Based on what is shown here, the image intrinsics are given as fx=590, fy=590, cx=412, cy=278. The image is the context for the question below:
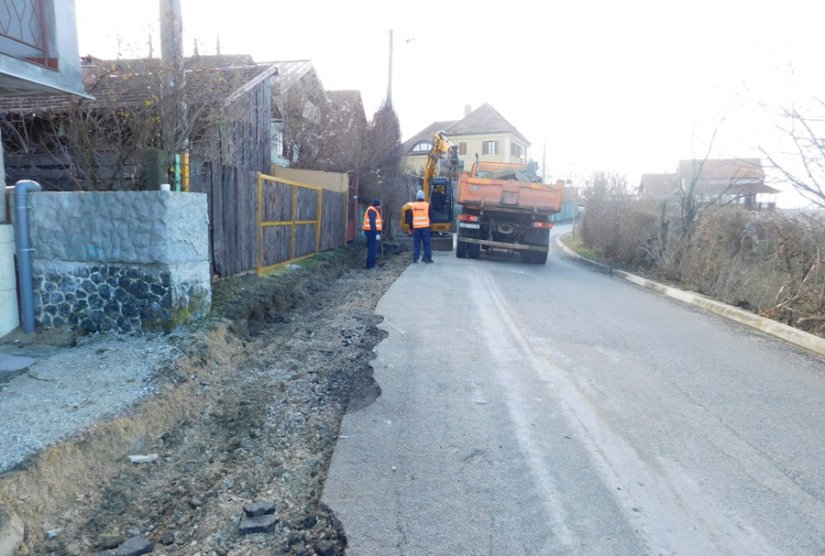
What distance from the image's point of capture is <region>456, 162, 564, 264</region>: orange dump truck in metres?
15.7

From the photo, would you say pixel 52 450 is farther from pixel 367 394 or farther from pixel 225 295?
pixel 225 295

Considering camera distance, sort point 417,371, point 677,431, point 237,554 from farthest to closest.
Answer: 1. point 417,371
2. point 677,431
3. point 237,554

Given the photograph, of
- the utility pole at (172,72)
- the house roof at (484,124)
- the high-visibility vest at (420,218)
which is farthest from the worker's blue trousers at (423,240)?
the house roof at (484,124)

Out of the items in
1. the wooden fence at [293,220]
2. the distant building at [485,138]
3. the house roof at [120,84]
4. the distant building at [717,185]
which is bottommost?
the wooden fence at [293,220]

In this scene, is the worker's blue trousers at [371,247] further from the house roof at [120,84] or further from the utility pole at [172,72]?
the utility pole at [172,72]

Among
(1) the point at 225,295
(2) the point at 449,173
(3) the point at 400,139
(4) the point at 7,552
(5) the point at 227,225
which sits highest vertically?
(3) the point at 400,139

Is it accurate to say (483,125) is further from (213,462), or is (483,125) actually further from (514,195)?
(213,462)

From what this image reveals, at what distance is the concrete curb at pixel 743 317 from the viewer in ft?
24.8

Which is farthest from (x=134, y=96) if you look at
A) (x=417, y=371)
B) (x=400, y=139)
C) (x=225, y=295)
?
(x=400, y=139)

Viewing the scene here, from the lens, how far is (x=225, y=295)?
8391 mm

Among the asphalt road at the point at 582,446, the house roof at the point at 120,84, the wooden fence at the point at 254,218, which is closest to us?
the asphalt road at the point at 582,446

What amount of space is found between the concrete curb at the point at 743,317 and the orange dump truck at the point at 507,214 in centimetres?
283

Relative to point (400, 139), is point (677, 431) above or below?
below

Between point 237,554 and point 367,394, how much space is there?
236 cm
